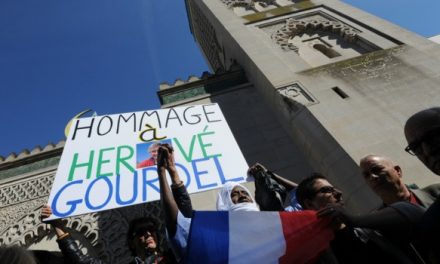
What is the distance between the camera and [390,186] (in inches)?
70.3

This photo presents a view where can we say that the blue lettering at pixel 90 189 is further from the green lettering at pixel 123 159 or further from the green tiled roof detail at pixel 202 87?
the green tiled roof detail at pixel 202 87

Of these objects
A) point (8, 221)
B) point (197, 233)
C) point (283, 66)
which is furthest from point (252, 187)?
point (8, 221)

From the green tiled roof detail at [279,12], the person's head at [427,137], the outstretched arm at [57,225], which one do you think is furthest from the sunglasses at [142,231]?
the green tiled roof detail at [279,12]

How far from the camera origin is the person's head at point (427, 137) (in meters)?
1.10

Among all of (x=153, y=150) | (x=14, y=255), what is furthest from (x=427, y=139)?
(x=153, y=150)

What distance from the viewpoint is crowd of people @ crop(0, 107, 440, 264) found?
1118 mm

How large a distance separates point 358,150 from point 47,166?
5816 millimetres

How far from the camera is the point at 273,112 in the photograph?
5.42 meters

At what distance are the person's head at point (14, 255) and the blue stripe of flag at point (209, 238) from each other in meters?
0.65

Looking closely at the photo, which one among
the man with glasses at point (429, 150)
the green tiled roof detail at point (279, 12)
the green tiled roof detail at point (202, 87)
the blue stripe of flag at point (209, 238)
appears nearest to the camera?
the man with glasses at point (429, 150)

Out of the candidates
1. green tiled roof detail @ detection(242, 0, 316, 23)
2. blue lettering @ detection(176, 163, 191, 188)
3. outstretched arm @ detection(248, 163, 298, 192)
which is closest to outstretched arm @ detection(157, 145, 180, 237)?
blue lettering @ detection(176, 163, 191, 188)

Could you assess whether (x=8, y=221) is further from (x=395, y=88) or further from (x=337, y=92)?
(x=395, y=88)

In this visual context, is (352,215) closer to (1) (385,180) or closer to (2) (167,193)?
(1) (385,180)

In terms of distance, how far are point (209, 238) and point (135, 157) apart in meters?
1.77
